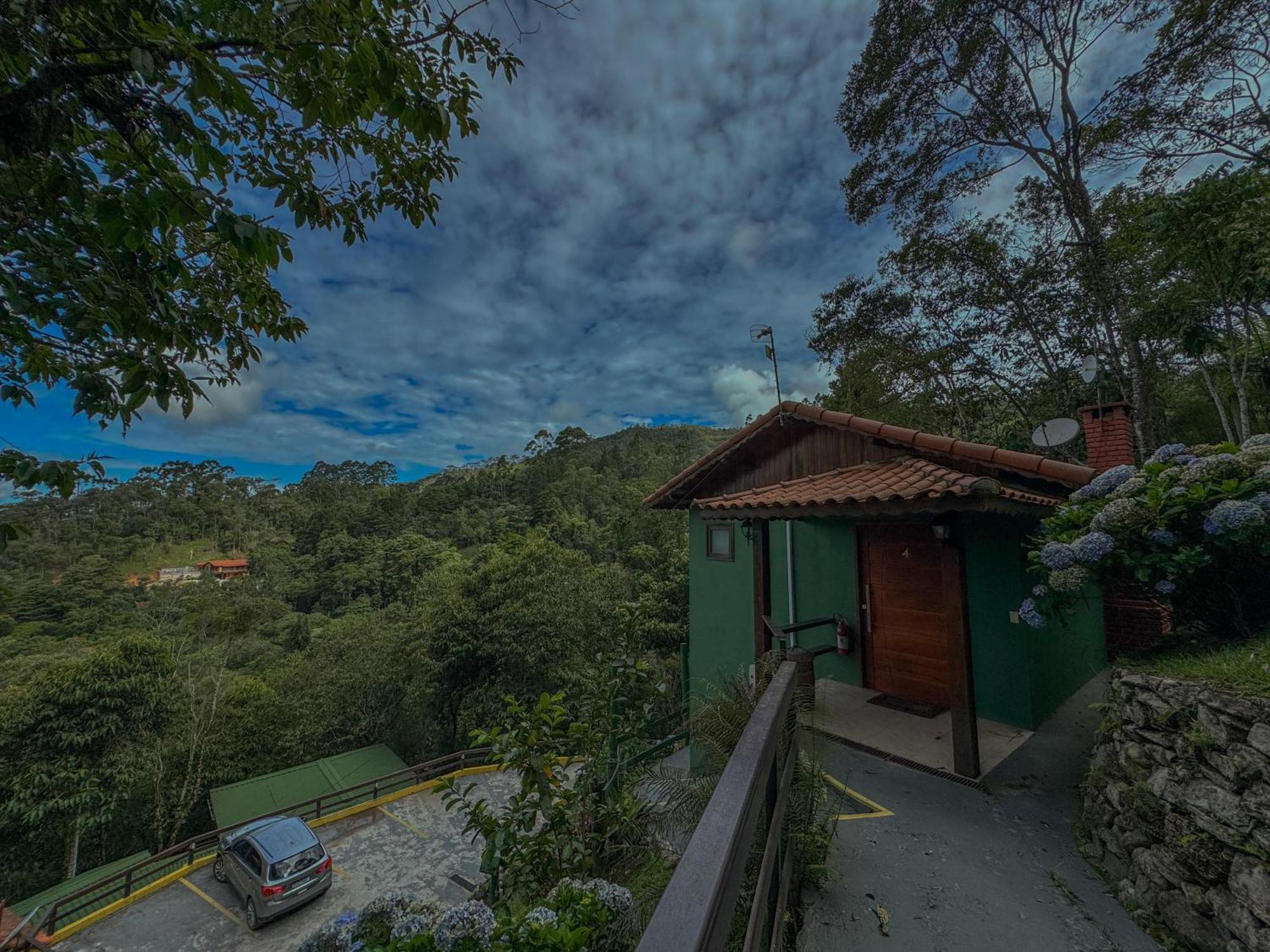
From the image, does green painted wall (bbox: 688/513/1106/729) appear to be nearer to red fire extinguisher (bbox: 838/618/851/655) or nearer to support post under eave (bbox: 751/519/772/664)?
red fire extinguisher (bbox: 838/618/851/655)

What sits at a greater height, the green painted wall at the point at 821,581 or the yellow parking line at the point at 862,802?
the green painted wall at the point at 821,581

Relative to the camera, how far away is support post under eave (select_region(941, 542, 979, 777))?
3.24 meters

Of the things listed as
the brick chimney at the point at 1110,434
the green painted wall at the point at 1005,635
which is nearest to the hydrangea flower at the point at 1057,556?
the green painted wall at the point at 1005,635

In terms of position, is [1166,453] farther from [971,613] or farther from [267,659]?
[267,659]

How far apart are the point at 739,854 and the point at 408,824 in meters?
12.5

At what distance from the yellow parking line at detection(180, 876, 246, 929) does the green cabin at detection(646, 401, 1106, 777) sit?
890cm

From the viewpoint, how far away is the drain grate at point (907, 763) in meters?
3.20

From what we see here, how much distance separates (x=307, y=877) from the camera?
7828mm

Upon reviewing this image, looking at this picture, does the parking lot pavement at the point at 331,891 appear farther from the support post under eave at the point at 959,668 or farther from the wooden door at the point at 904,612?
the support post under eave at the point at 959,668

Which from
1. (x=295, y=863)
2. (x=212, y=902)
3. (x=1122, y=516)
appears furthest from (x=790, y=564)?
(x=212, y=902)

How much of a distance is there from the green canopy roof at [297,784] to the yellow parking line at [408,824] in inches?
42.0

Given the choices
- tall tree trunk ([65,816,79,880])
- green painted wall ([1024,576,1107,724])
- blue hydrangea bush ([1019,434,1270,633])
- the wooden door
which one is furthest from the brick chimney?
tall tree trunk ([65,816,79,880])

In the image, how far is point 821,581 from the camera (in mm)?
5766

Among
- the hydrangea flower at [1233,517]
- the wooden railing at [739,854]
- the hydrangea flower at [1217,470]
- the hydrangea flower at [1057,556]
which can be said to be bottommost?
the wooden railing at [739,854]
